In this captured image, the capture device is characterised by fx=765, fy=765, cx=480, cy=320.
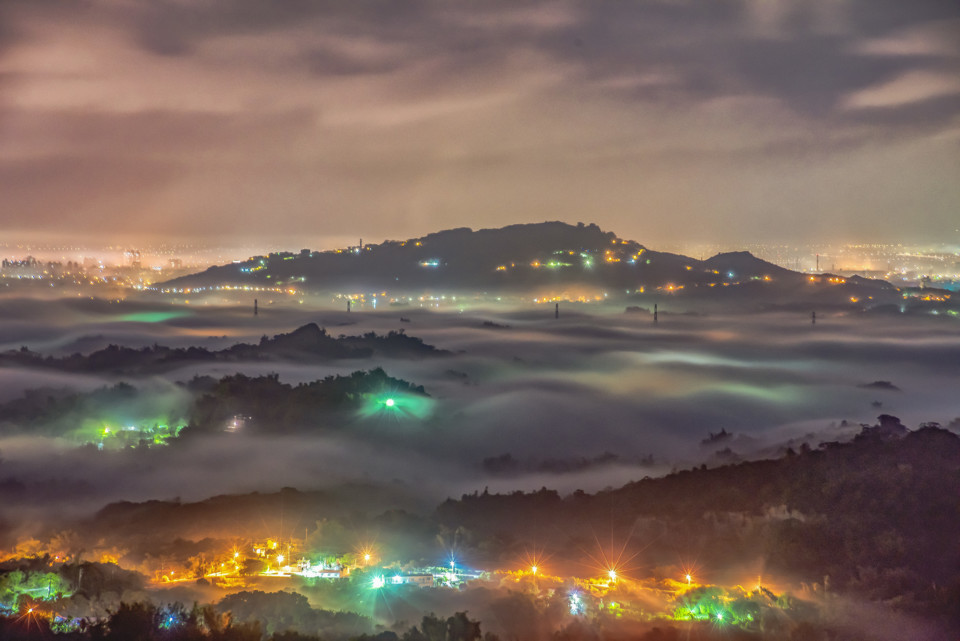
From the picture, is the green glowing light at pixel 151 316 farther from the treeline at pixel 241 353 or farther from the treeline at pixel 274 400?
the treeline at pixel 274 400

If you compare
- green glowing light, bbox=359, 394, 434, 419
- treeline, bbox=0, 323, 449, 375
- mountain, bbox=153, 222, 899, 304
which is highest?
mountain, bbox=153, 222, 899, 304

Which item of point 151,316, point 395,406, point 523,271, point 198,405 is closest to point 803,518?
point 395,406

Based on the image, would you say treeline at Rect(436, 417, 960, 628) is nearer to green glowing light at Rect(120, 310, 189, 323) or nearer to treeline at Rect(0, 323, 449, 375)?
treeline at Rect(0, 323, 449, 375)

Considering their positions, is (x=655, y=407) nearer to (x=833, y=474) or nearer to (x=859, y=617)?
(x=833, y=474)

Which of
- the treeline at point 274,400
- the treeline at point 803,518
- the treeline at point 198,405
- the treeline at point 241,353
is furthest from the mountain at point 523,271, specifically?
the treeline at point 803,518

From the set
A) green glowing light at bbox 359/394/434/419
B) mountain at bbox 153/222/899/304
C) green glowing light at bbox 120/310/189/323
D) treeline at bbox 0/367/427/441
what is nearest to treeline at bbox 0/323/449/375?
treeline at bbox 0/367/427/441
